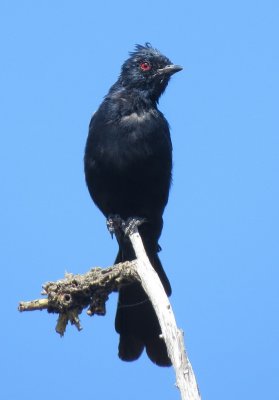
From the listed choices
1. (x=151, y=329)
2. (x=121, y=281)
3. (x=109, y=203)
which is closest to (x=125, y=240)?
(x=109, y=203)

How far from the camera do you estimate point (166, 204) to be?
29.0 ft

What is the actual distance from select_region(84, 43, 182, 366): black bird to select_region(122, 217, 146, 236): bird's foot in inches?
1.8

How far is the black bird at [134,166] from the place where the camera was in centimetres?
798

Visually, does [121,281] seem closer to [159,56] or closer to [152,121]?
[152,121]

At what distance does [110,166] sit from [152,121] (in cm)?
60

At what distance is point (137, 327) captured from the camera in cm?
785

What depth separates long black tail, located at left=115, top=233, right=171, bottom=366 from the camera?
25.1 feet

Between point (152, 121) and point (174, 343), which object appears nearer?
point (174, 343)

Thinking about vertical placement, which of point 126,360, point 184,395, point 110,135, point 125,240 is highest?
point 110,135

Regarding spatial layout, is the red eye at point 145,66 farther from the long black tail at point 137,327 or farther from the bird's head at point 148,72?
the long black tail at point 137,327

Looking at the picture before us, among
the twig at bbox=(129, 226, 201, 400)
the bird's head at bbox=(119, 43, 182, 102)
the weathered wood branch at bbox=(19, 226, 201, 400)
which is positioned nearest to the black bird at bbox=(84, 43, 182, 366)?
the bird's head at bbox=(119, 43, 182, 102)

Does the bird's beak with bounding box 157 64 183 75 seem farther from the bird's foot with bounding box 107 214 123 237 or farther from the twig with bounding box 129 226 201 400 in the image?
the twig with bounding box 129 226 201 400

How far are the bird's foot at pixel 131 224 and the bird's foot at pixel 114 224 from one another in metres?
0.05

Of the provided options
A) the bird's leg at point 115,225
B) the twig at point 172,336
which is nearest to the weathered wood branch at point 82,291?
the twig at point 172,336
